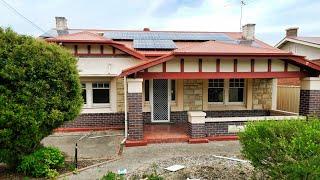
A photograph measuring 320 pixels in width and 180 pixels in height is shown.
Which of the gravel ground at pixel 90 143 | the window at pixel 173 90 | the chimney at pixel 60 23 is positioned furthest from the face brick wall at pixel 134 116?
the chimney at pixel 60 23

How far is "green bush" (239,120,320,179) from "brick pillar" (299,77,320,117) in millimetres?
6120

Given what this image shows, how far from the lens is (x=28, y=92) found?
6176mm

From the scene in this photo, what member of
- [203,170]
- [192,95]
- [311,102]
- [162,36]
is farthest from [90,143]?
[311,102]

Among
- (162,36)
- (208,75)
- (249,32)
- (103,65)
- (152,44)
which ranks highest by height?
(249,32)

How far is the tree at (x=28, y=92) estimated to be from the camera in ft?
19.9

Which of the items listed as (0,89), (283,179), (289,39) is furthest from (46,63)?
(289,39)

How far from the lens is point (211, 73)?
9766mm

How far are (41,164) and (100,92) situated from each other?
19.5ft

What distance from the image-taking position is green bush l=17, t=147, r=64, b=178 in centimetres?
638

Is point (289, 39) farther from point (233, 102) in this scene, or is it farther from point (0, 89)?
point (0, 89)

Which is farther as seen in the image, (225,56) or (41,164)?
(225,56)

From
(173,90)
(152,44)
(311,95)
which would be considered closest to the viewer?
(311,95)

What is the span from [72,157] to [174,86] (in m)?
5.87

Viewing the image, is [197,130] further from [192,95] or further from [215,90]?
[215,90]
